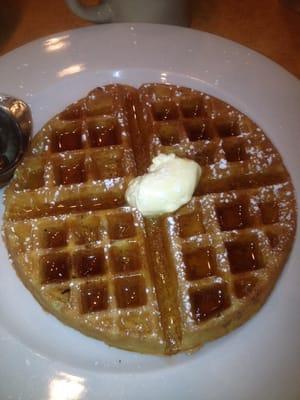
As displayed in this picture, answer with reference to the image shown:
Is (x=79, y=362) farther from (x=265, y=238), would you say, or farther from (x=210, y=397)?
(x=265, y=238)

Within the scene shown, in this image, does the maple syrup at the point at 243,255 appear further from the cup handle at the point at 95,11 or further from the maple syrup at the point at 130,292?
the cup handle at the point at 95,11

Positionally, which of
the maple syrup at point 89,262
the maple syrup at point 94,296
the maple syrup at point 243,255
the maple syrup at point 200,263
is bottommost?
the maple syrup at point 94,296

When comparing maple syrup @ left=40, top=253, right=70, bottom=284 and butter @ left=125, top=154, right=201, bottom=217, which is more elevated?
butter @ left=125, top=154, right=201, bottom=217

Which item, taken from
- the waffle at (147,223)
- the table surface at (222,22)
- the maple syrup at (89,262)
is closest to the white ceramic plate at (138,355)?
the waffle at (147,223)

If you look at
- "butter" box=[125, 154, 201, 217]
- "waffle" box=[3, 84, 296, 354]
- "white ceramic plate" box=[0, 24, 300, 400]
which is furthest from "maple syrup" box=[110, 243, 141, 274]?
"white ceramic plate" box=[0, 24, 300, 400]

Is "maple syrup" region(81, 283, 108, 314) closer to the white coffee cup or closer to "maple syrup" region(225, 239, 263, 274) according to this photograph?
"maple syrup" region(225, 239, 263, 274)

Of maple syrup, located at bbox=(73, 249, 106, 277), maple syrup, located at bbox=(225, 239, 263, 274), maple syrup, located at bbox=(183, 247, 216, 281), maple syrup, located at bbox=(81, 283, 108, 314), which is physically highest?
maple syrup, located at bbox=(225, 239, 263, 274)

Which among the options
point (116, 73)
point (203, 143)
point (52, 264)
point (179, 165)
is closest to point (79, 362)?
point (52, 264)

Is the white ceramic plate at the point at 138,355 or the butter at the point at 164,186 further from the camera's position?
the butter at the point at 164,186
